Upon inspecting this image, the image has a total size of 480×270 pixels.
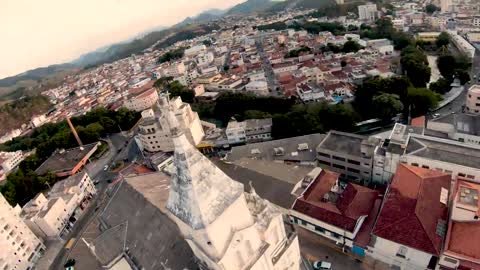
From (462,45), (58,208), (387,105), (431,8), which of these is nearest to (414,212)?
(387,105)

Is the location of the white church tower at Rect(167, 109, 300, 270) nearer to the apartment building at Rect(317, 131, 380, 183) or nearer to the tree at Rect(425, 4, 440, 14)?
the apartment building at Rect(317, 131, 380, 183)

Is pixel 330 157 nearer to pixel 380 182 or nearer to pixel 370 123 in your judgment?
pixel 380 182

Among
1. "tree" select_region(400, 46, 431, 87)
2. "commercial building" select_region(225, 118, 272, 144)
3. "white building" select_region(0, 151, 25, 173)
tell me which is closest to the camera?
"commercial building" select_region(225, 118, 272, 144)

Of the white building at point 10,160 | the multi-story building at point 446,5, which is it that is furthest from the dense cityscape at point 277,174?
the multi-story building at point 446,5

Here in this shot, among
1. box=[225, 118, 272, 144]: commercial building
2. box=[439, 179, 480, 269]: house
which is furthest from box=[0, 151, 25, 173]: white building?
box=[439, 179, 480, 269]: house

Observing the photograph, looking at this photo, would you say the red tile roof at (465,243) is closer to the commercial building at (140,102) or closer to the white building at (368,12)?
the commercial building at (140,102)

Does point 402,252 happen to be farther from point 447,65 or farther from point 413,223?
point 447,65
